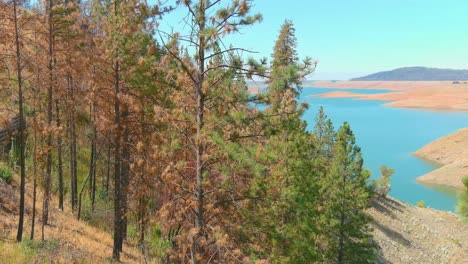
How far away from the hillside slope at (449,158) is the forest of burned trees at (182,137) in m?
50.1

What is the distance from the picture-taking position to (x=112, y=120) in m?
15.9

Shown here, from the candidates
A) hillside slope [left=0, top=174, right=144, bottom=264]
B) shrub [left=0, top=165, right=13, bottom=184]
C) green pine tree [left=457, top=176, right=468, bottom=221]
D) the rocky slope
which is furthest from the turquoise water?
green pine tree [left=457, top=176, right=468, bottom=221]

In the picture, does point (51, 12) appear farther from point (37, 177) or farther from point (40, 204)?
point (40, 204)

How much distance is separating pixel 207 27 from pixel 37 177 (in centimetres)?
982

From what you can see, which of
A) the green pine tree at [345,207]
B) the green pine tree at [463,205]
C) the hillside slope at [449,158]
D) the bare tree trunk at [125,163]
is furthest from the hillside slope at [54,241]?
the hillside slope at [449,158]

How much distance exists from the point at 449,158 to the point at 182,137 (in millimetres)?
86917

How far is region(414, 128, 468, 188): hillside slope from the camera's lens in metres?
68.4

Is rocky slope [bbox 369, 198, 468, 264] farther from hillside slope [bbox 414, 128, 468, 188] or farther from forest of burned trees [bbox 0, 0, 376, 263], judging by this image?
hillside slope [bbox 414, 128, 468, 188]

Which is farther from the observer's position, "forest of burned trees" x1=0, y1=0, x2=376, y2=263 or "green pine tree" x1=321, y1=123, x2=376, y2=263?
"green pine tree" x1=321, y1=123, x2=376, y2=263

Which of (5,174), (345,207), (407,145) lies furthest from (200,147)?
(407,145)

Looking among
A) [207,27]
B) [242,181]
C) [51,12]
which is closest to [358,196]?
[242,181]

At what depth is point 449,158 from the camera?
8381 cm

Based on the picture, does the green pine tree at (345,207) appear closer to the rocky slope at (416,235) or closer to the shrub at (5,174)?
the rocky slope at (416,235)

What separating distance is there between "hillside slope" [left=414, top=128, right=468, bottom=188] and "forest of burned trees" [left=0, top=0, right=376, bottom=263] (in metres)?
50.1
